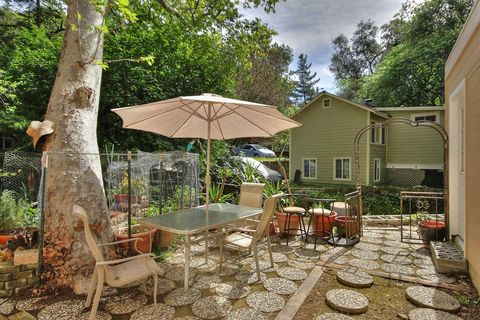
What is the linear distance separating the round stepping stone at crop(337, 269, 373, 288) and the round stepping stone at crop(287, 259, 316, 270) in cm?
41

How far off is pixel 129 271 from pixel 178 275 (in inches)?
39.9

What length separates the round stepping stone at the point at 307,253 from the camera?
4.13 m

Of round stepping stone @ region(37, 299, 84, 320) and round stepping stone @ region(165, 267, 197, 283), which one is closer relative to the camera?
round stepping stone @ region(37, 299, 84, 320)

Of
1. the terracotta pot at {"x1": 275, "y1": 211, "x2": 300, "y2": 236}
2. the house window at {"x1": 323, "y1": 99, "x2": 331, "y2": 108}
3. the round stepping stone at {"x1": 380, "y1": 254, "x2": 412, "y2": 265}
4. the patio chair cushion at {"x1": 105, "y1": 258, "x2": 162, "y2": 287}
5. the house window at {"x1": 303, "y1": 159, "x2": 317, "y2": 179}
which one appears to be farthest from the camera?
the house window at {"x1": 303, "y1": 159, "x2": 317, "y2": 179}

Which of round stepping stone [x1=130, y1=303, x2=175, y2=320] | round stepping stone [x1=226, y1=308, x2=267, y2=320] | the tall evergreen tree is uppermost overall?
the tall evergreen tree

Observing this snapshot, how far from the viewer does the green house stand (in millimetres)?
13453

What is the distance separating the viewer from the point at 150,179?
551cm

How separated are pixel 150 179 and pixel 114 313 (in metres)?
3.18

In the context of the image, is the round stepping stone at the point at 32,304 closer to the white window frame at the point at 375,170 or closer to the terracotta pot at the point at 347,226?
the terracotta pot at the point at 347,226

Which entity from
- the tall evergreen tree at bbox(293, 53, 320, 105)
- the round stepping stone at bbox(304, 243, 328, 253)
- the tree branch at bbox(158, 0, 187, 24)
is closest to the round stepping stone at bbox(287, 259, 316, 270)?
the round stepping stone at bbox(304, 243, 328, 253)

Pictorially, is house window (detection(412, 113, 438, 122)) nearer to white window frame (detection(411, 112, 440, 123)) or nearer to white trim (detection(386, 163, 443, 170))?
white window frame (detection(411, 112, 440, 123))

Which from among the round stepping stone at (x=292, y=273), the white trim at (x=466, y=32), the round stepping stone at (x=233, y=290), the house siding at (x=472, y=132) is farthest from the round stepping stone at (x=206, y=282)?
the white trim at (x=466, y=32)

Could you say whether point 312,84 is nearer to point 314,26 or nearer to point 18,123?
point 314,26

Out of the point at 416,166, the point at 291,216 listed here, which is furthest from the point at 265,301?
the point at 416,166
